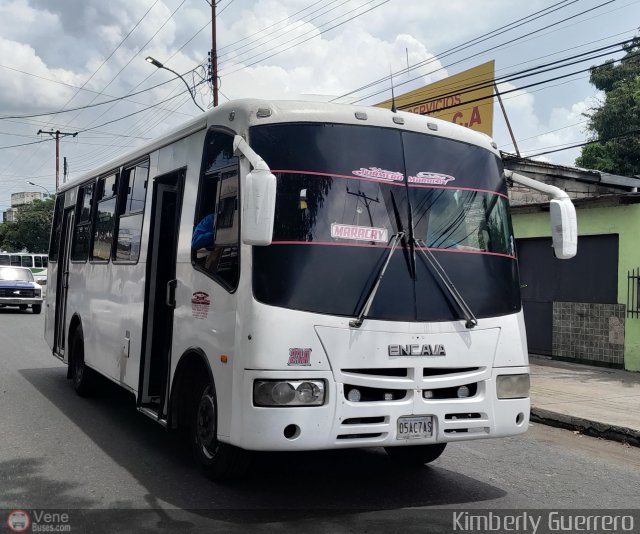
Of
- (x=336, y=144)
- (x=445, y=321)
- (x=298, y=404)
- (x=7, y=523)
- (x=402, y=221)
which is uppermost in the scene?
(x=336, y=144)

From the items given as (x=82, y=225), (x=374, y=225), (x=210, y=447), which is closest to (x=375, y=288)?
(x=374, y=225)

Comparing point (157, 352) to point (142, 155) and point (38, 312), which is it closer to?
point (142, 155)

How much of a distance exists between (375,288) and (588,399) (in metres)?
6.17

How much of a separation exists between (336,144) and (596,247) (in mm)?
9680

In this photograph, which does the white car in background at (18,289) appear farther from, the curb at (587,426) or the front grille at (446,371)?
the front grille at (446,371)

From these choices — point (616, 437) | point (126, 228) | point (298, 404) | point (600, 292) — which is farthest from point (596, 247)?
point (298, 404)

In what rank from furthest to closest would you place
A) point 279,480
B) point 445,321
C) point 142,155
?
1. point 142,155
2. point 279,480
3. point 445,321

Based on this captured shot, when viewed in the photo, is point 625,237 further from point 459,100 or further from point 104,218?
point 459,100

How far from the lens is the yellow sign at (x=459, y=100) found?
21359mm

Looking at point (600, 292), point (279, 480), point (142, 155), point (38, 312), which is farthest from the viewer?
point (38, 312)

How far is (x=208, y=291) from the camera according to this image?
5355mm

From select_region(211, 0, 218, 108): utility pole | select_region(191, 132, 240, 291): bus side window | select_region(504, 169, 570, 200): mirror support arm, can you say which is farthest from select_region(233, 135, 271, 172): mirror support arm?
select_region(211, 0, 218, 108): utility pole

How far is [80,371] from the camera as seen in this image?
927 cm

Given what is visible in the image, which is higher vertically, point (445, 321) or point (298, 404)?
point (445, 321)
